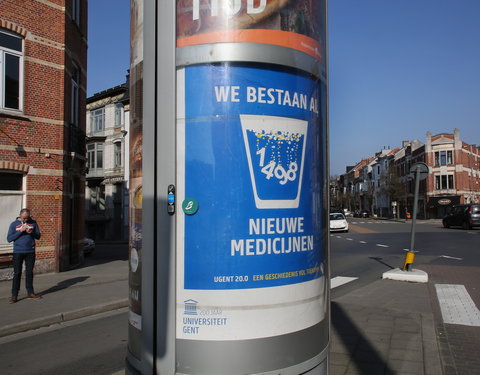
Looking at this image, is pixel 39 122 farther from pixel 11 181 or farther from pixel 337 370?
pixel 337 370

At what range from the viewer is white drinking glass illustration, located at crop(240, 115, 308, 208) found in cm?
235

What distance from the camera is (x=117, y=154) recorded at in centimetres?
3534

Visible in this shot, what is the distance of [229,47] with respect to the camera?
2.35m

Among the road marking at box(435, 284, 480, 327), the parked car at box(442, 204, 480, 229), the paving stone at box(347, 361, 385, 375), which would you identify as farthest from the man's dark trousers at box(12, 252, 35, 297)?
the parked car at box(442, 204, 480, 229)

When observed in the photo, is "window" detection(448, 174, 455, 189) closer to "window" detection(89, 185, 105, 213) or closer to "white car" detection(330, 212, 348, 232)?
"white car" detection(330, 212, 348, 232)

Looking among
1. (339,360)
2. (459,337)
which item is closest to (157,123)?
(339,360)

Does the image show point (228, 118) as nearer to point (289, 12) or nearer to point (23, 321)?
point (289, 12)

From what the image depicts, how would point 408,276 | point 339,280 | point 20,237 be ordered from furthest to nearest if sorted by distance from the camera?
point 339,280 < point 408,276 < point 20,237

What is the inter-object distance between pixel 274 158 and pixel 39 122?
11893 mm

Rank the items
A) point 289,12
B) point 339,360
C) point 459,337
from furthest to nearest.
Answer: point 459,337, point 339,360, point 289,12

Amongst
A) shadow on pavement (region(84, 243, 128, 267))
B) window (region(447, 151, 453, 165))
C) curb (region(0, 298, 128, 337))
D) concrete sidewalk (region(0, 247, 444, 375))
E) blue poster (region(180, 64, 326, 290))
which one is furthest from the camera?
window (region(447, 151, 453, 165))

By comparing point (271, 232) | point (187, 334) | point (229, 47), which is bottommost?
point (187, 334)

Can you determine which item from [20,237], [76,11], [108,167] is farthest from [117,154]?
[20,237]

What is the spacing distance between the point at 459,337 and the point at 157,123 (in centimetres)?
527
